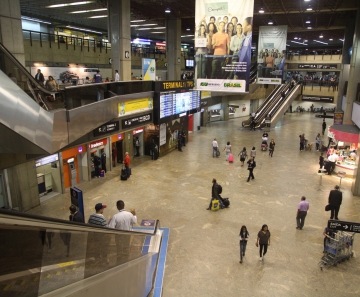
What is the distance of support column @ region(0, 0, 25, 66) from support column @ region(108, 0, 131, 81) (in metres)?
7.54

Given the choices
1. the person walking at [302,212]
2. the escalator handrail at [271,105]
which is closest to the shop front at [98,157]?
the person walking at [302,212]

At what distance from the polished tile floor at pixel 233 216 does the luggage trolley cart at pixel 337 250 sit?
176 mm

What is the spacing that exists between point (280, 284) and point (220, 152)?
13.1 m

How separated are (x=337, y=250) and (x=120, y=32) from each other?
14649 mm

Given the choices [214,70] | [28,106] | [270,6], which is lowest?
[28,106]

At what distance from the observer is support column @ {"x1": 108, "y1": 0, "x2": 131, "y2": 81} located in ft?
53.8

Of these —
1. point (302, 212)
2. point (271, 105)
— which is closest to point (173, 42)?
point (271, 105)

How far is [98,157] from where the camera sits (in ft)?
49.0

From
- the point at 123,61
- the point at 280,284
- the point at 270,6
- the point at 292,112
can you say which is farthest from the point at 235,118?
the point at 280,284

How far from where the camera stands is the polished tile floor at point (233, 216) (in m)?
7.21

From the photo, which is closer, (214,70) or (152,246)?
(152,246)

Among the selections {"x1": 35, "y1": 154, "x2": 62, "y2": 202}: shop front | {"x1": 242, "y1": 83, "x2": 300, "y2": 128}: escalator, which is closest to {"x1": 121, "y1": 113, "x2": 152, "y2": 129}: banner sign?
{"x1": 35, "y1": 154, "x2": 62, "y2": 202}: shop front

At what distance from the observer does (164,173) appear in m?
15.5

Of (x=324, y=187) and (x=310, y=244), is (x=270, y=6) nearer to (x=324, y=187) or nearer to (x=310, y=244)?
(x=324, y=187)
